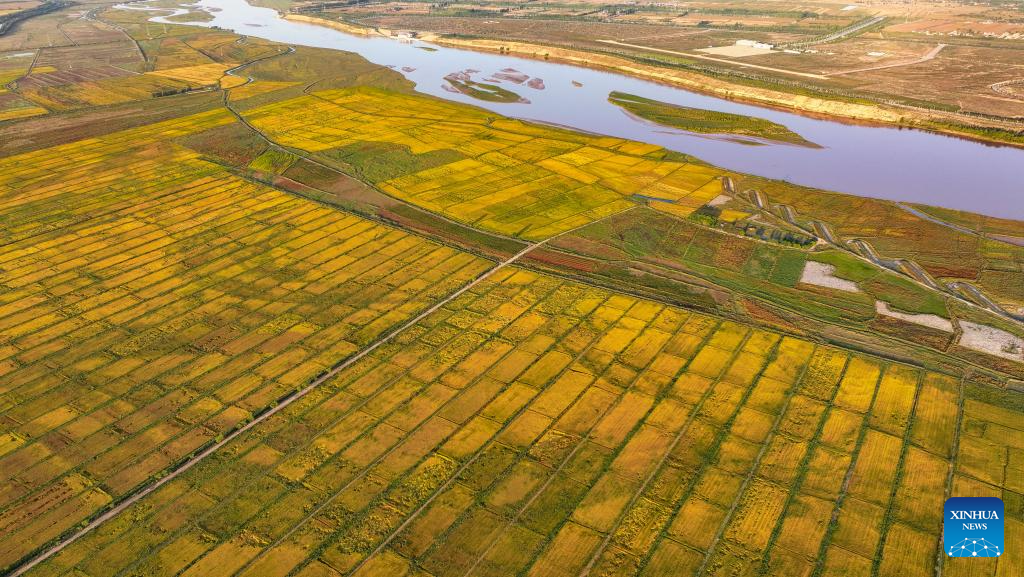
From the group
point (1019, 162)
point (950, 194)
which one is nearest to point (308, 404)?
point (950, 194)

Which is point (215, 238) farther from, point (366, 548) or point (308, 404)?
point (366, 548)

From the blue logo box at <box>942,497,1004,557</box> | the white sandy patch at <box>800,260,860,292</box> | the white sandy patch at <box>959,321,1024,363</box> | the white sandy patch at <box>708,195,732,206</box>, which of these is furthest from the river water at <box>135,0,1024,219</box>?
the blue logo box at <box>942,497,1004,557</box>

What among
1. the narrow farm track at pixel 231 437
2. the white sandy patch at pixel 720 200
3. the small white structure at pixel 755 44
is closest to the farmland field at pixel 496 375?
the narrow farm track at pixel 231 437

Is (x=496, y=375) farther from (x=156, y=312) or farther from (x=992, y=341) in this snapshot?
(x=992, y=341)

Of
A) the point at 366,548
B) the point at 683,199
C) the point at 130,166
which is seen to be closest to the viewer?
the point at 366,548

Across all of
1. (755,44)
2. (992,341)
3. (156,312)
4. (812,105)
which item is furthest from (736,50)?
(156,312)

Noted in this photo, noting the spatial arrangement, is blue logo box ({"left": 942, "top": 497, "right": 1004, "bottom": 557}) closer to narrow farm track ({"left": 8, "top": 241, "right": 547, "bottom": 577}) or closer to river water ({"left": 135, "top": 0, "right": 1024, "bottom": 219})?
narrow farm track ({"left": 8, "top": 241, "right": 547, "bottom": 577})
